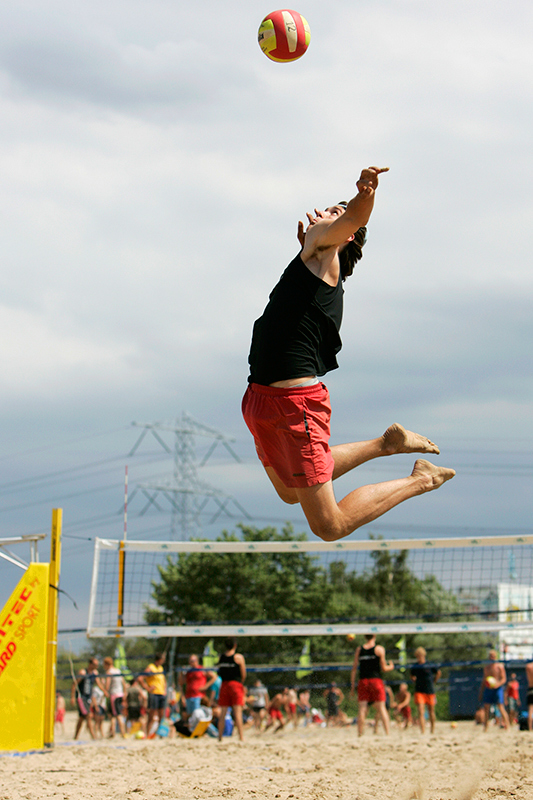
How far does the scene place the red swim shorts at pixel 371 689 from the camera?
34.3ft

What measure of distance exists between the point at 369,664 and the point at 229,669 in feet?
6.26

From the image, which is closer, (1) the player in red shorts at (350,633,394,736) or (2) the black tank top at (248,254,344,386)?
(2) the black tank top at (248,254,344,386)

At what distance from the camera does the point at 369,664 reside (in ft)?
34.6

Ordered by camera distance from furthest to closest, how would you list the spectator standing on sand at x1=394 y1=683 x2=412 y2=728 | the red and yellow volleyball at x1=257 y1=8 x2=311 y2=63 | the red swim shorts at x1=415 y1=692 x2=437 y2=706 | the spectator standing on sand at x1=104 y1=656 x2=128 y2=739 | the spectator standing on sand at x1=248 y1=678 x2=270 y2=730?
the spectator standing on sand at x1=248 y1=678 x2=270 y2=730
the spectator standing on sand at x1=394 y1=683 x2=412 y2=728
the spectator standing on sand at x1=104 y1=656 x2=128 y2=739
the red swim shorts at x1=415 y1=692 x2=437 y2=706
the red and yellow volleyball at x1=257 y1=8 x2=311 y2=63

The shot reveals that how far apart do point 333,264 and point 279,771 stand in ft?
13.8

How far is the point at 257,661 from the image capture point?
33938mm

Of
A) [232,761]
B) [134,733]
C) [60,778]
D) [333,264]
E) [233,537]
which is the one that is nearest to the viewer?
[333,264]

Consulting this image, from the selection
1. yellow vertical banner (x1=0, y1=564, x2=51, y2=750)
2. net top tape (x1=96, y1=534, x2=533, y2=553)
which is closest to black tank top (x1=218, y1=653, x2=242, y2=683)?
net top tape (x1=96, y1=534, x2=533, y2=553)

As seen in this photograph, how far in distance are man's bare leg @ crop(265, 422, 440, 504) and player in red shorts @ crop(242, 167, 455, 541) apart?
11.6 inches

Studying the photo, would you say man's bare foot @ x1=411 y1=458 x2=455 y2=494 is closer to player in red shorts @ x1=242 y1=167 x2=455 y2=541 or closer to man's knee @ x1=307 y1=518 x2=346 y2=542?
player in red shorts @ x1=242 y1=167 x2=455 y2=541

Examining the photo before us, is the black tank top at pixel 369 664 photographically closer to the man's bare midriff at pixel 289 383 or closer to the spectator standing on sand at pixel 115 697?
the spectator standing on sand at pixel 115 697

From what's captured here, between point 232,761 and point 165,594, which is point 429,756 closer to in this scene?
point 232,761

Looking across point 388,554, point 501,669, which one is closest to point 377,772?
point 501,669

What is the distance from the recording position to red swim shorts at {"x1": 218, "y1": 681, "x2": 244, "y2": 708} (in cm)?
1005
